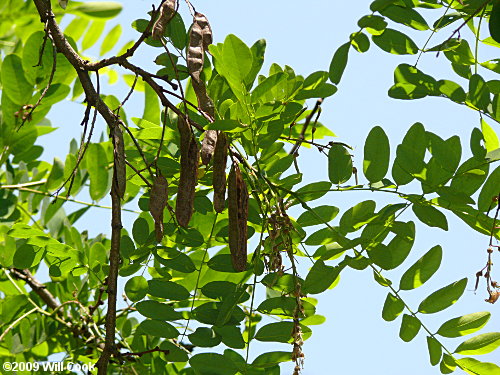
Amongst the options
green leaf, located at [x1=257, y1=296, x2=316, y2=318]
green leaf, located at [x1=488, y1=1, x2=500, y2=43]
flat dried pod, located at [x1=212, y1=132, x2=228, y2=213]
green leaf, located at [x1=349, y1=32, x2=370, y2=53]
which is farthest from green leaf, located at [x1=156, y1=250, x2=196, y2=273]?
green leaf, located at [x1=488, y1=1, x2=500, y2=43]

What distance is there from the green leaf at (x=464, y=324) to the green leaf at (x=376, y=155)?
0.81 feet

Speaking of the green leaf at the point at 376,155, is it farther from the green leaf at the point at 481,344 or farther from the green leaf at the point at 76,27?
the green leaf at the point at 76,27

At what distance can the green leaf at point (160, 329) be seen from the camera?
113 cm

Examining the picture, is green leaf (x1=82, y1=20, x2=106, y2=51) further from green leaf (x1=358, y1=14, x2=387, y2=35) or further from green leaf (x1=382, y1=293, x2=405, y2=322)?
green leaf (x1=382, y1=293, x2=405, y2=322)

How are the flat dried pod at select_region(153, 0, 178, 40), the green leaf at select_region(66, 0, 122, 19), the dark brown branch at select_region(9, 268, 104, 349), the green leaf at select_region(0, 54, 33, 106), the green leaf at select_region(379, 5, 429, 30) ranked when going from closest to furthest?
the flat dried pod at select_region(153, 0, 178, 40), the green leaf at select_region(379, 5, 429, 30), the green leaf at select_region(0, 54, 33, 106), the dark brown branch at select_region(9, 268, 104, 349), the green leaf at select_region(66, 0, 122, 19)

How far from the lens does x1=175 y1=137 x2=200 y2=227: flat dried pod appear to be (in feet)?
3.03

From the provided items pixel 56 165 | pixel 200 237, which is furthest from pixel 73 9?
pixel 200 237

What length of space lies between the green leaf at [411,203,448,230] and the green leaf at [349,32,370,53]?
28 cm

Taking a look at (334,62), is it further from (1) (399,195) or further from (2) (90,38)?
(2) (90,38)

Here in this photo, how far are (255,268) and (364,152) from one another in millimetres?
254

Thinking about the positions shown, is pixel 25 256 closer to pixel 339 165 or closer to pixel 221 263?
pixel 221 263

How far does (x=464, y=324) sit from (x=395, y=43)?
46 cm

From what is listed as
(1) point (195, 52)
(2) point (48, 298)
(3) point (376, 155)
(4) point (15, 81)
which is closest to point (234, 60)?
(1) point (195, 52)

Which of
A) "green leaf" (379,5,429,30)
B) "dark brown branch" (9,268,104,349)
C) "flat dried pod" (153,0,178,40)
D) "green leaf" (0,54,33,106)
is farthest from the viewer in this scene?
"dark brown branch" (9,268,104,349)
